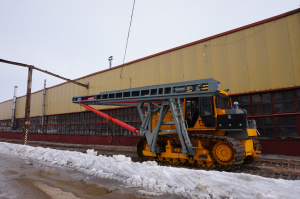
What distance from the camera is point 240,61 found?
1116 centimetres

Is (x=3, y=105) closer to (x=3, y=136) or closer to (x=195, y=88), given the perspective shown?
(x=3, y=136)

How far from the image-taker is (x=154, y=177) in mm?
5117

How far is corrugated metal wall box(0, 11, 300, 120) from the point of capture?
9773 millimetres

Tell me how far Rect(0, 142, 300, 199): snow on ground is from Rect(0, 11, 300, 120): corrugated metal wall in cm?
749

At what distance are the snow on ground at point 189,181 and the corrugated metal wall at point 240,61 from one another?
7492 millimetres

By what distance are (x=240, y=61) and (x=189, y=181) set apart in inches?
346

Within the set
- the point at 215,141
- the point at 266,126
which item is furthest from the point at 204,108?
the point at 266,126

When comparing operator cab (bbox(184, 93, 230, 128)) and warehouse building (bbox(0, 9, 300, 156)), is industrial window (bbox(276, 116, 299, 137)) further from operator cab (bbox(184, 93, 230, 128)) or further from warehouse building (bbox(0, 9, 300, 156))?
operator cab (bbox(184, 93, 230, 128))

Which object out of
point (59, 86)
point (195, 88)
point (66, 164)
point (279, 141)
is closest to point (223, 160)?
point (195, 88)

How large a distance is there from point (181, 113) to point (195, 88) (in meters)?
1.31

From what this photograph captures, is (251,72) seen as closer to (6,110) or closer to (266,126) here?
(266,126)

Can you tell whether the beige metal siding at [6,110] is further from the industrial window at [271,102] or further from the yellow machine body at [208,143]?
the industrial window at [271,102]

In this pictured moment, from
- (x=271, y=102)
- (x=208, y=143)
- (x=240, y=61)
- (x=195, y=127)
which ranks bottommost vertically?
(x=208, y=143)

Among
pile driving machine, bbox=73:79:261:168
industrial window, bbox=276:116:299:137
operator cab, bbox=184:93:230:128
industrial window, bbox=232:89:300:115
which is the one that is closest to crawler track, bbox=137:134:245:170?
pile driving machine, bbox=73:79:261:168
